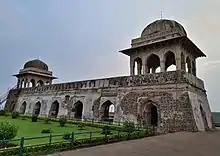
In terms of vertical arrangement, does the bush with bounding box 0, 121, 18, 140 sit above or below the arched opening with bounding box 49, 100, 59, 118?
below

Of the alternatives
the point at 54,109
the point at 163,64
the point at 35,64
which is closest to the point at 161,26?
the point at 163,64

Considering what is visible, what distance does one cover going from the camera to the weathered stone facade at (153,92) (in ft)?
44.2

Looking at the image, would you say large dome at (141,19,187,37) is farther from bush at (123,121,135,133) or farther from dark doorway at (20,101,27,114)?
dark doorway at (20,101,27,114)

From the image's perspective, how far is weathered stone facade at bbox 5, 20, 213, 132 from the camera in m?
13.5

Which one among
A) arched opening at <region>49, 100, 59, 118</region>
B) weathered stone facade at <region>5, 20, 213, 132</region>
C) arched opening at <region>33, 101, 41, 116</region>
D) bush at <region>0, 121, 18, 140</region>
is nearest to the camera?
bush at <region>0, 121, 18, 140</region>

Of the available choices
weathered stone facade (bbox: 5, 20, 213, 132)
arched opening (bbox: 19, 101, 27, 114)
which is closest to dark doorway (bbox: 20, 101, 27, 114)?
arched opening (bbox: 19, 101, 27, 114)

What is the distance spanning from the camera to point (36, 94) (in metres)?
25.3

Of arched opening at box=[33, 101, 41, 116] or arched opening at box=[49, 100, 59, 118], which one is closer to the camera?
arched opening at box=[49, 100, 59, 118]

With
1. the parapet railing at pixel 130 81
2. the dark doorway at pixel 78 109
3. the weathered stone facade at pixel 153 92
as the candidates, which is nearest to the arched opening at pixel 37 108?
the weathered stone facade at pixel 153 92

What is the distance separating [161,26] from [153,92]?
269 inches

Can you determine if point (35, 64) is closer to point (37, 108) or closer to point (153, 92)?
point (37, 108)

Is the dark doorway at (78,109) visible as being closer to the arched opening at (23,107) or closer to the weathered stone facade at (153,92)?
the weathered stone facade at (153,92)

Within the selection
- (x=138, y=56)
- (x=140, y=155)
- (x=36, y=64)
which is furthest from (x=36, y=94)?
(x=140, y=155)

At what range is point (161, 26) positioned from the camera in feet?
59.5
